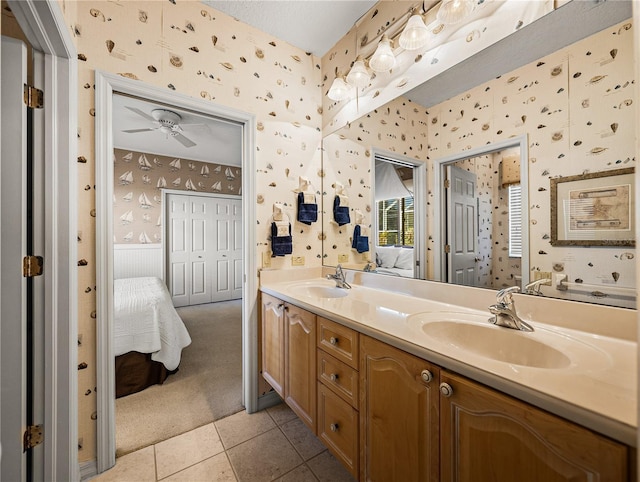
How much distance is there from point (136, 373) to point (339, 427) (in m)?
1.79

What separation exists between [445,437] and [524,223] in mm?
854

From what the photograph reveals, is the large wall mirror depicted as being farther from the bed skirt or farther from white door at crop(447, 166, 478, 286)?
the bed skirt

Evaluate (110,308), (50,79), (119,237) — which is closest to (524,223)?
(110,308)

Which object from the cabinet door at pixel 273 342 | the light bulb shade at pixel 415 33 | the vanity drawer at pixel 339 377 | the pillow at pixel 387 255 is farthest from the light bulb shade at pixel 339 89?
the vanity drawer at pixel 339 377

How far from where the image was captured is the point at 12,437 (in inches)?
42.1

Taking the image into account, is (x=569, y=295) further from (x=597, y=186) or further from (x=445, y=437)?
(x=445, y=437)

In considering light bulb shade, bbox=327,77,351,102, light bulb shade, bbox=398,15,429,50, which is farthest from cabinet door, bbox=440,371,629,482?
light bulb shade, bbox=327,77,351,102

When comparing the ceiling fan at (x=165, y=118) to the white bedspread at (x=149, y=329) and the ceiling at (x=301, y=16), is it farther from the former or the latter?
the white bedspread at (x=149, y=329)

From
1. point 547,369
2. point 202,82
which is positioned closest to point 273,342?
point 547,369

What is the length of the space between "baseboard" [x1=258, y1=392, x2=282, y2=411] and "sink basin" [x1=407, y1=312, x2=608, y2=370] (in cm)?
134

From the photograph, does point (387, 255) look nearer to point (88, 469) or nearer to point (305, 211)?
point (305, 211)

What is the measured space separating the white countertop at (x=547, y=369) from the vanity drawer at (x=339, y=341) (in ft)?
0.14

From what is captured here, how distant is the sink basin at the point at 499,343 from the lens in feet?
2.73

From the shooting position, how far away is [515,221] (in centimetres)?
111
